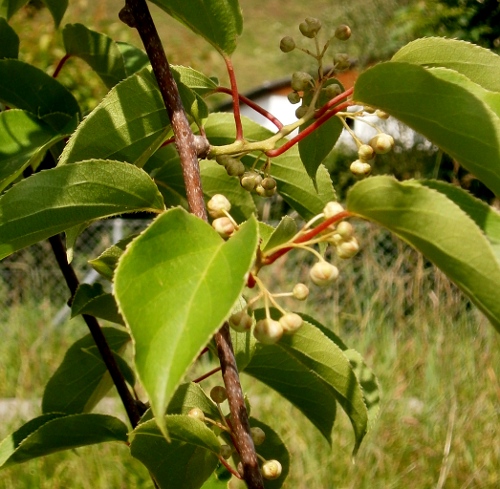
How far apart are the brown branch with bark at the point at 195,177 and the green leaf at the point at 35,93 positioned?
27 centimetres

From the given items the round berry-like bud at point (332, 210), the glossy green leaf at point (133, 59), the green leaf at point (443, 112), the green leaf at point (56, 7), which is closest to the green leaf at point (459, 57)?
the green leaf at point (443, 112)

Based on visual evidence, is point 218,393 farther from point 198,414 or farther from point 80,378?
point 80,378

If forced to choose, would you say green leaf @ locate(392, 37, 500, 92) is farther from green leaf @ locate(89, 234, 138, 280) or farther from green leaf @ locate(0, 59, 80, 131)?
green leaf @ locate(0, 59, 80, 131)

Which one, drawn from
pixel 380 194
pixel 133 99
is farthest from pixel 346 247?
pixel 133 99

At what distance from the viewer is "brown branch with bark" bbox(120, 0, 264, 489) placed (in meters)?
0.70

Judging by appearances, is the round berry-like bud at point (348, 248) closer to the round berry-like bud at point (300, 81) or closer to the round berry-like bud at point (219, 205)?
the round berry-like bud at point (219, 205)

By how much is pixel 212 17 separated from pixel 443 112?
28 centimetres

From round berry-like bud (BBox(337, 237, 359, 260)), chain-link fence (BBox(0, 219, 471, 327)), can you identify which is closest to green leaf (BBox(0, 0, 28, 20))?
round berry-like bud (BBox(337, 237, 359, 260))

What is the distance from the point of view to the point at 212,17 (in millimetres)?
784

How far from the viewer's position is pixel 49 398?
1138mm

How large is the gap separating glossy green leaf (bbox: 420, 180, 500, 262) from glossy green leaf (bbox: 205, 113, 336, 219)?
0.35 meters

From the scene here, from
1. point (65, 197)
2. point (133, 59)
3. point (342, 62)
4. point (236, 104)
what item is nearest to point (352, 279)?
point (133, 59)

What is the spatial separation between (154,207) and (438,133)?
0.27 metres

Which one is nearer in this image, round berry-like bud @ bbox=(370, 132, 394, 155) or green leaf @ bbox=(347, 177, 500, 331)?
green leaf @ bbox=(347, 177, 500, 331)
